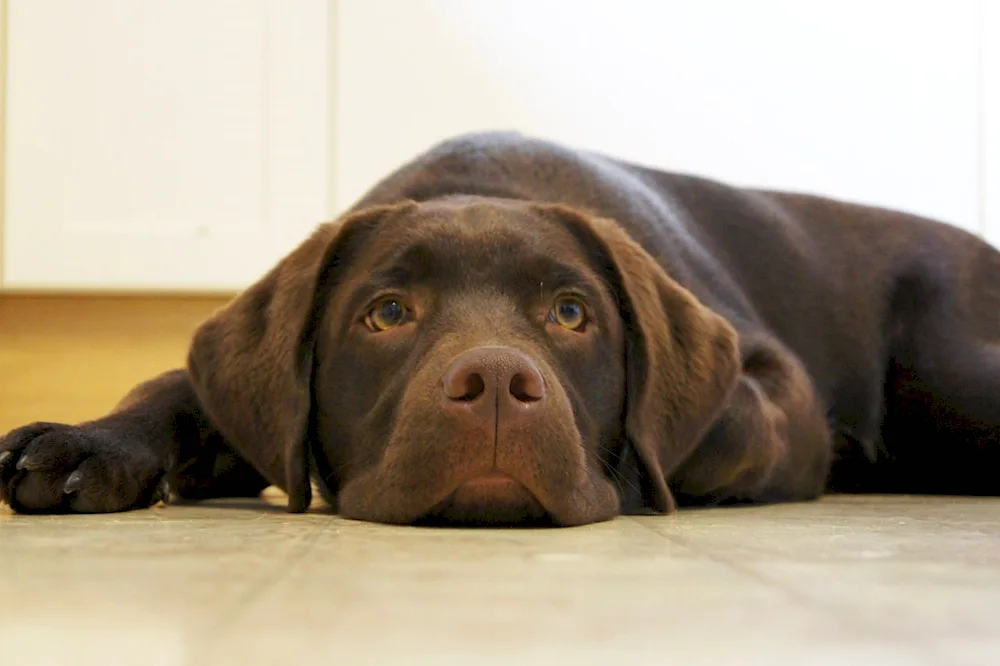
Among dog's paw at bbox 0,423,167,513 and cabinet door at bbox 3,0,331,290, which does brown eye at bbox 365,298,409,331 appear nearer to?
dog's paw at bbox 0,423,167,513

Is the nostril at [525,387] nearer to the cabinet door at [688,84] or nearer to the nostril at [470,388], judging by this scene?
the nostril at [470,388]

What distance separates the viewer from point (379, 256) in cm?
211

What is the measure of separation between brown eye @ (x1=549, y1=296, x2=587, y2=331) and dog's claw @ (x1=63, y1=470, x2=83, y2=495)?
80 cm

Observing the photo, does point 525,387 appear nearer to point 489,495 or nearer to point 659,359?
point 489,495

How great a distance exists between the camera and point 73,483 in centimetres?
196

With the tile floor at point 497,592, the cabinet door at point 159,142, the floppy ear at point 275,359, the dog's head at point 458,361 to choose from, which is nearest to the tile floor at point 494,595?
the tile floor at point 497,592

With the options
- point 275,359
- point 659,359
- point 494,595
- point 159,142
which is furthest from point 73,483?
point 159,142

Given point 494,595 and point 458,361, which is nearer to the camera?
point 494,595

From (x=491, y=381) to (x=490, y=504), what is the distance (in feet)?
0.60

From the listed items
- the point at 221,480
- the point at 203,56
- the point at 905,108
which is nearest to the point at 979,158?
the point at 905,108

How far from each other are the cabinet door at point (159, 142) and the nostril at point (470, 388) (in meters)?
2.35

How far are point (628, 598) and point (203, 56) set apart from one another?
326 cm

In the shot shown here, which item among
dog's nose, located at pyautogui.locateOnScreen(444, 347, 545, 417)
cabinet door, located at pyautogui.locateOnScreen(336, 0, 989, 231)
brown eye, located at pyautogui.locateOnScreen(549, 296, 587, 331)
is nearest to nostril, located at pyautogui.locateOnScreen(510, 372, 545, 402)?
dog's nose, located at pyautogui.locateOnScreen(444, 347, 545, 417)

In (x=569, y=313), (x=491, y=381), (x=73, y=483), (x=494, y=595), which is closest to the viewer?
(x=494, y=595)
